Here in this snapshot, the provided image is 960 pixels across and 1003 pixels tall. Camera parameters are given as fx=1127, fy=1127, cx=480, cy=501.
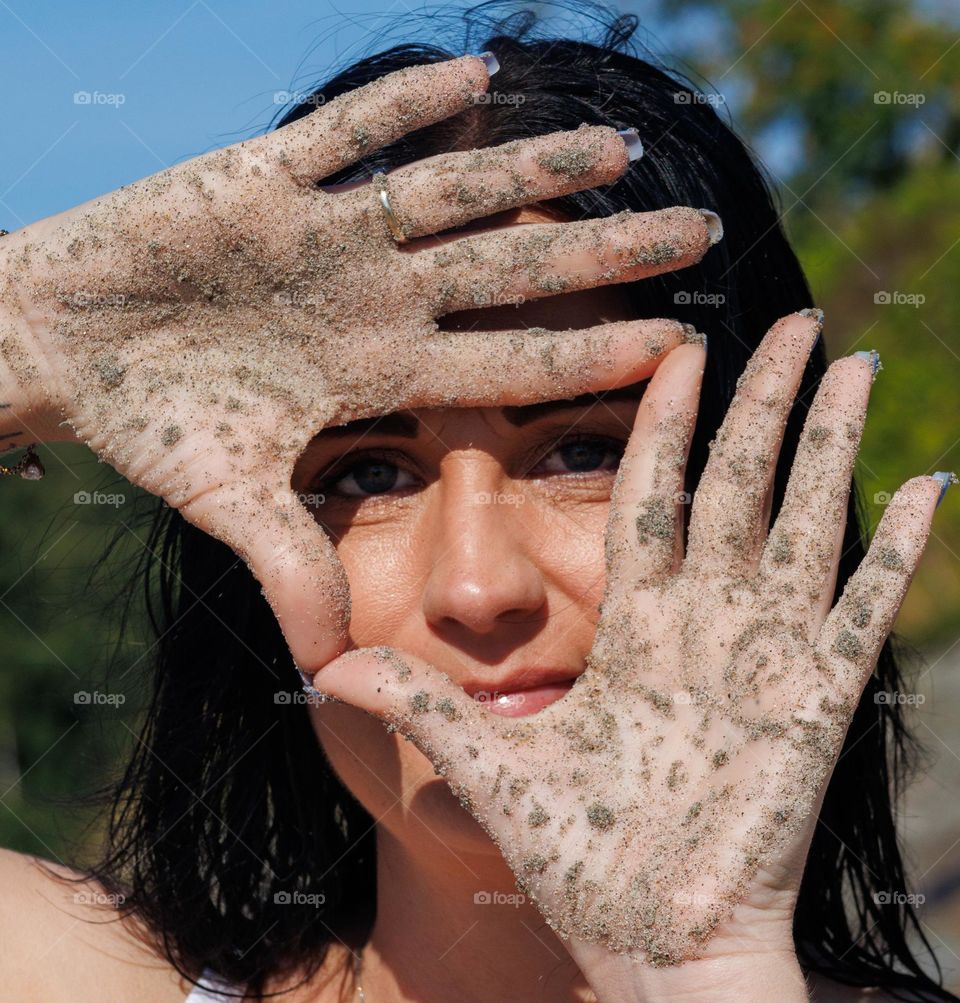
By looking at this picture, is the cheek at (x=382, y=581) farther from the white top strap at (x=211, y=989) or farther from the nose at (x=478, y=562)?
the white top strap at (x=211, y=989)

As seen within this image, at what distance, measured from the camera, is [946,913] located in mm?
6055

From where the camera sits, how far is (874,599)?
1773 millimetres

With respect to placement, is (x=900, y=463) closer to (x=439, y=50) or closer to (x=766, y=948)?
(x=439, y=50)

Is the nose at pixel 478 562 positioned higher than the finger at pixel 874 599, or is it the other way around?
the nose at pixel 478 562

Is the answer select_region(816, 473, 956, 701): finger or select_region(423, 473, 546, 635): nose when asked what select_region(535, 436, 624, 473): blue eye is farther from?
select_region(816, 473, 956, 701): finger

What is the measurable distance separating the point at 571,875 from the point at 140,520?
6.02ft

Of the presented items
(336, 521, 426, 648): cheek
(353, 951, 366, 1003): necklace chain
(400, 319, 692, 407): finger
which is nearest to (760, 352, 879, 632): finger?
(400, 319, 692, 407): finger

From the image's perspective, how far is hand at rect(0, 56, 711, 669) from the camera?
6.23 ft

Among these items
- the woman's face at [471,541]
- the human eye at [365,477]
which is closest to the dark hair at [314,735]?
the woman's face at [471,541]

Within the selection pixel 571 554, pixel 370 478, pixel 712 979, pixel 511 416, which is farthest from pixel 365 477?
pixel 712 979

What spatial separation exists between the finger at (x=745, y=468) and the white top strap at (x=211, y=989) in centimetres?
155

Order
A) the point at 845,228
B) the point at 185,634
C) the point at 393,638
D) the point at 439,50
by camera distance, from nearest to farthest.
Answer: the point at 393,638, the point at 439,50, the point at 185,634, the point at 845,228

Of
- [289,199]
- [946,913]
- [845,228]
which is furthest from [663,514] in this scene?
[845,228]

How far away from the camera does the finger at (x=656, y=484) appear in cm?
192
